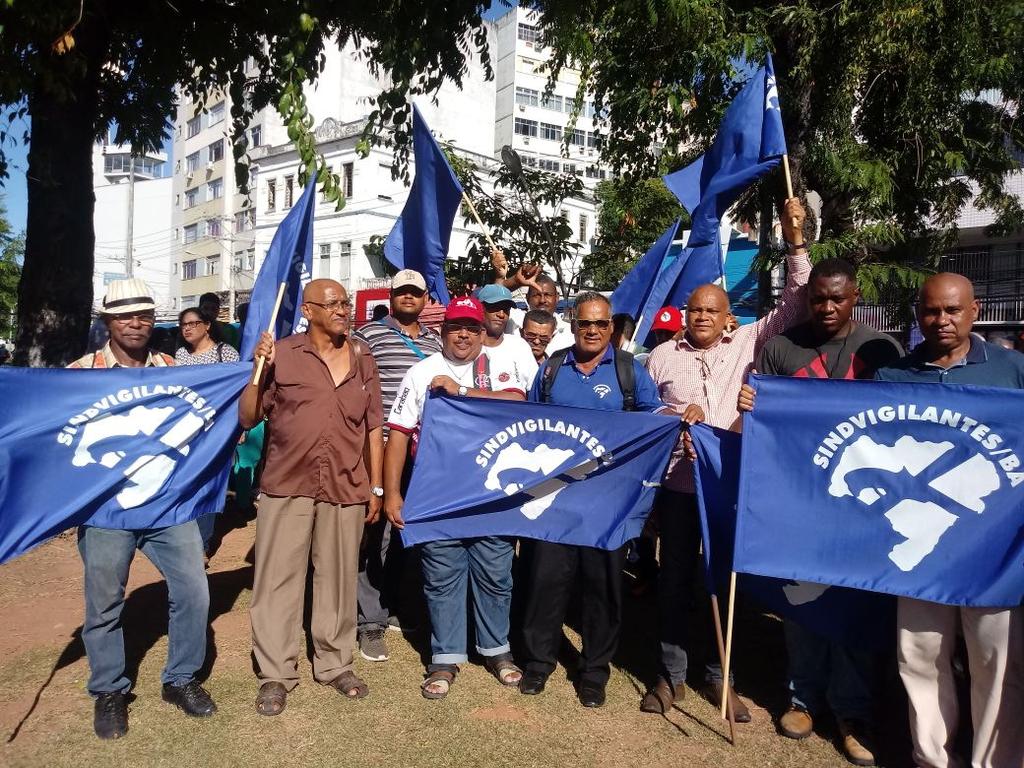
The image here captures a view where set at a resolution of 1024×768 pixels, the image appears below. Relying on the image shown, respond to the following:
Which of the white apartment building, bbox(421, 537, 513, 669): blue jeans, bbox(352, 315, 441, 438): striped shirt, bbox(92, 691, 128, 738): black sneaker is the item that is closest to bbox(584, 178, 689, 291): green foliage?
bbox(352, 315, 441, 438): striped shirt

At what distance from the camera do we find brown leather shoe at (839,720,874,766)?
12.8 ft

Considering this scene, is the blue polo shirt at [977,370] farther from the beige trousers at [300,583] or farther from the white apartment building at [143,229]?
the white apartment building at [143,229]

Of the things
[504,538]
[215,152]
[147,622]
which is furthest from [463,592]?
[215,152]

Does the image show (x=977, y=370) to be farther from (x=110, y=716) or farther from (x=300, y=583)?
(x=110, y=716)

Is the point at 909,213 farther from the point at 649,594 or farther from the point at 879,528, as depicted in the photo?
the point at 879,528

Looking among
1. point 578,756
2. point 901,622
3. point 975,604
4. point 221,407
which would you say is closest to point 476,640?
point 578,756

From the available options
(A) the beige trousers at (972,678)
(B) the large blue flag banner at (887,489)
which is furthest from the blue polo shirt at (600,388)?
(A) the beige trousers at (972,678)

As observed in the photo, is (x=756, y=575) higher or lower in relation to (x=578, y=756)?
higher

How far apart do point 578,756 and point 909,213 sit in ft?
27.5

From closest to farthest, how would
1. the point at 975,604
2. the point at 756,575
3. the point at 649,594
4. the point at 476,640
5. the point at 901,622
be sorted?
the point at 975,604 < the point at 901,622 < the point at 756,575 < the point at 476,640 < the point at 649,594

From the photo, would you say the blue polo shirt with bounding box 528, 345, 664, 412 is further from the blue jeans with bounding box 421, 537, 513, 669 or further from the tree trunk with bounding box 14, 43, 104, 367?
the tree trunk with bounding box 14, 43, 104, 367

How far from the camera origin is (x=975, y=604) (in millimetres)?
3574

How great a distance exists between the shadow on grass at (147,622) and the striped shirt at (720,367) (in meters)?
3.08

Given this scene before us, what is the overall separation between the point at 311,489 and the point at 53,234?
4566 millimetres
